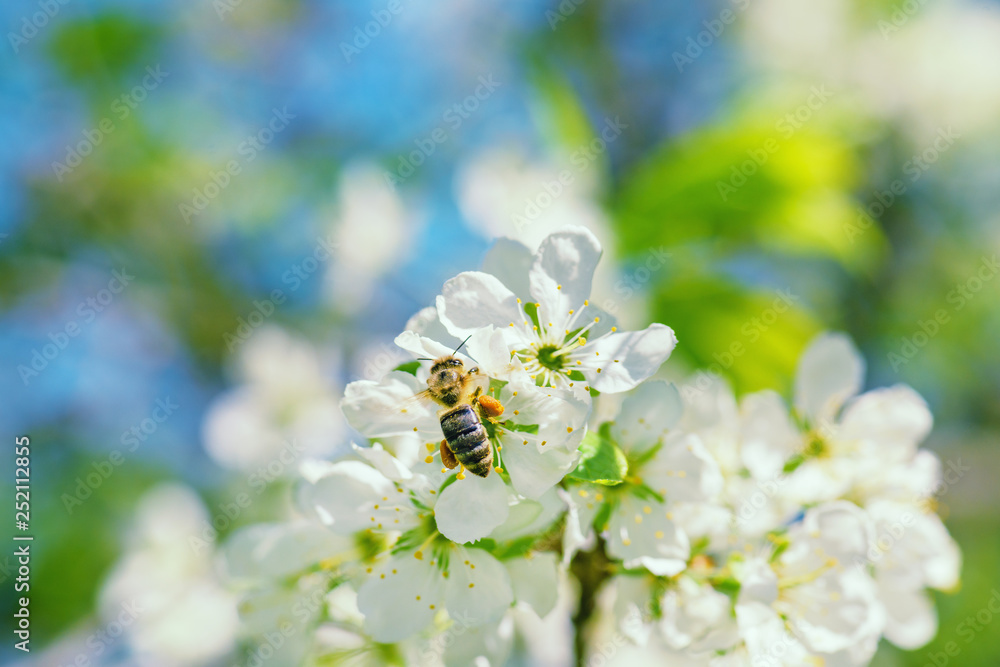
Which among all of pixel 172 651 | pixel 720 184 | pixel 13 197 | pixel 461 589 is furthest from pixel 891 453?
pixel 13 197

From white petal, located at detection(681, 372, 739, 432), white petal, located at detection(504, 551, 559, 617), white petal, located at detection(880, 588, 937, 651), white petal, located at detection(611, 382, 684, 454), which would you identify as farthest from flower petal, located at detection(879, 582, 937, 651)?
white petal, located at detection(504, 551, 559, 617)

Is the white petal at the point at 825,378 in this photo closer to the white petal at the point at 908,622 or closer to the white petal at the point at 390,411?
the white petal at the point at 908,622

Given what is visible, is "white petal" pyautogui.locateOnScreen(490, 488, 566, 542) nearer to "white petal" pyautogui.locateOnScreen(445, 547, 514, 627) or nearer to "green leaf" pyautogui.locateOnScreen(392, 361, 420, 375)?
"white petal" pyautogui.locateOnScreen(445, 547, 514, 627)

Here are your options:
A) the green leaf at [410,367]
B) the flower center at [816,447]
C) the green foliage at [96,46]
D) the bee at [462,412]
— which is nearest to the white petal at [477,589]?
the bee at [462,412]

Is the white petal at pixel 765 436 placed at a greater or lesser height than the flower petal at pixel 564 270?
lesser

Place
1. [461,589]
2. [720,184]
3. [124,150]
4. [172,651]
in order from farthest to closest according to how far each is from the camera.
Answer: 1. [124,150]
2. [172,651]
3. [720,184]
4. [461,589]

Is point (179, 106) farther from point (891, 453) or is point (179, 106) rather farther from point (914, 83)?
point (914, 83)
